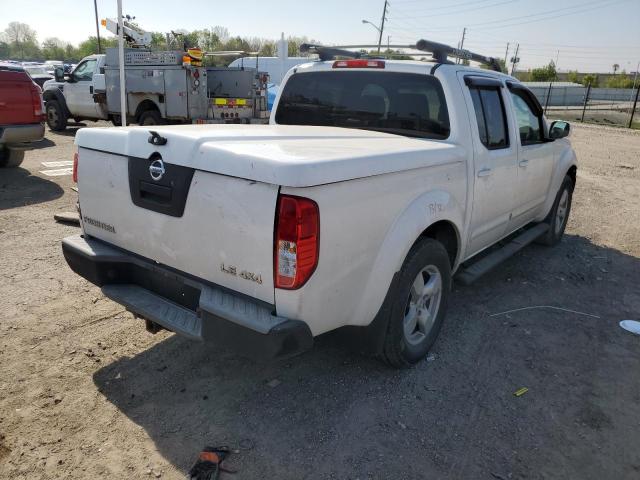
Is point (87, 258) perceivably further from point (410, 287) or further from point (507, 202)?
point (507, 202)

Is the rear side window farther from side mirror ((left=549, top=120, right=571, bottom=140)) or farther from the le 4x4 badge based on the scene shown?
the le 4x4 badge

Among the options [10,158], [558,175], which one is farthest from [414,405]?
[10,158]

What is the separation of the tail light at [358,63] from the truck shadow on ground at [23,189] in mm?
5065

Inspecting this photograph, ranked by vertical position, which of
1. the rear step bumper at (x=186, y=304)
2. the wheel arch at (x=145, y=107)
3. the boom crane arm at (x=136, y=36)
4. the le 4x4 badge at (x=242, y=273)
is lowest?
the rear step bumper at (x=186, y=304)

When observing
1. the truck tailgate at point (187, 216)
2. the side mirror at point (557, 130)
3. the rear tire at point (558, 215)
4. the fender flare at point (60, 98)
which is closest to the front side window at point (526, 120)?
the side mirror at point (557, 130)

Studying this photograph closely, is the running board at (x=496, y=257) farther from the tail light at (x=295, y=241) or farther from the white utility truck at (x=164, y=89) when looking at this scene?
the white utility truck at (x=164, y=89)

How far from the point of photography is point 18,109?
811cm

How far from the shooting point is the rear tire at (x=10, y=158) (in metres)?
8.80

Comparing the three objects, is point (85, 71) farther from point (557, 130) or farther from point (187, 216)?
point (187, 216)

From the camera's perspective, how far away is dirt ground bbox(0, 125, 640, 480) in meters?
2.53

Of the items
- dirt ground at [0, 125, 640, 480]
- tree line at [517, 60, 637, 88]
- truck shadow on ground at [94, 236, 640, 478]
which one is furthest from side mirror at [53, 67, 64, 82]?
tree line at [517, 60, 637, 88]

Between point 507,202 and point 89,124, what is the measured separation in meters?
16.6

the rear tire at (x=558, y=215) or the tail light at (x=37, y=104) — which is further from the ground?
the tail light at (x=37, y=104)

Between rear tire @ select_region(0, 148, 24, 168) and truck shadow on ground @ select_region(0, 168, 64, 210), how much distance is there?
5.1 inches
